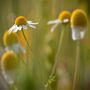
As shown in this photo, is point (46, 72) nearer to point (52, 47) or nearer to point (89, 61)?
point (52, 47)

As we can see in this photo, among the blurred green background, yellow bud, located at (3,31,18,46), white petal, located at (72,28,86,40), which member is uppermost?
yellow bud, located at (3,31,18,46)

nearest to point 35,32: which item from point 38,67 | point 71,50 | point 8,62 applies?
point 71,50

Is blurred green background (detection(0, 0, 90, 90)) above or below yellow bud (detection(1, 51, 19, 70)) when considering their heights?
below

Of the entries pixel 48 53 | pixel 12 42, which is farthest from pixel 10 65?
pixel 48 53

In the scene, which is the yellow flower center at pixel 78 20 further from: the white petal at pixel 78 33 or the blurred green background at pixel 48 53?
the blurred green background at pixel 48 53

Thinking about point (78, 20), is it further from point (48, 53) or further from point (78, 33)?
point (48, 53)

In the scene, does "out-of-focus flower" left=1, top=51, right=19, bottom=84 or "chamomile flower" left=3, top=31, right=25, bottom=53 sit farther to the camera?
"chamomile flower" left=3, top=31, right=25, bottom=53

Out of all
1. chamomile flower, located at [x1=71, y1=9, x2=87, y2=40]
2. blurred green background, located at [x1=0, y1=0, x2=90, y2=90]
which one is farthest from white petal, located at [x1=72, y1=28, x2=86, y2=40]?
blurred green background, located at [x1=0, y1=0, x2=90, y2=90]

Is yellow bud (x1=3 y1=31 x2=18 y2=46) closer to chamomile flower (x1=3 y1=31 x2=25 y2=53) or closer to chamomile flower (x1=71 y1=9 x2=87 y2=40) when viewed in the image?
chamomile flower (x1=3 y1=31 x2=25 y2=53)

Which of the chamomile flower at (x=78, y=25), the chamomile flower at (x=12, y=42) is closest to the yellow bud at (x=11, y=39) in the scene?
the chamomile flower at (x=12, y=42)
